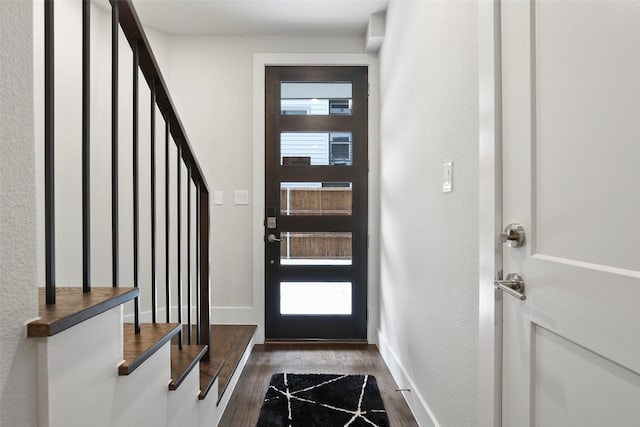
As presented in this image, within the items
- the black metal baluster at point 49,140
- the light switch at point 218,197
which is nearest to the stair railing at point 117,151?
the black metal baluster at point 49,140

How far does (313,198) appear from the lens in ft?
9.93

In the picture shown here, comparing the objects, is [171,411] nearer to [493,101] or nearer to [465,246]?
[465,246]

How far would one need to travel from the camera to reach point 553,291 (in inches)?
31.0

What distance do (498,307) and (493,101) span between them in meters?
0.58

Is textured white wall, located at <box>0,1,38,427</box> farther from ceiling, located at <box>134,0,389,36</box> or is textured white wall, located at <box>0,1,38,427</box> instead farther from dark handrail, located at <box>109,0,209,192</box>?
ceiling, located at <box>134,0,389,36</box>

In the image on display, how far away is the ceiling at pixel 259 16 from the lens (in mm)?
2598

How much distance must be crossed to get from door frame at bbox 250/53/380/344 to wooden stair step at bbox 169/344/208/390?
142 centimetres

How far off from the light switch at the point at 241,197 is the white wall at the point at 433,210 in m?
1.24

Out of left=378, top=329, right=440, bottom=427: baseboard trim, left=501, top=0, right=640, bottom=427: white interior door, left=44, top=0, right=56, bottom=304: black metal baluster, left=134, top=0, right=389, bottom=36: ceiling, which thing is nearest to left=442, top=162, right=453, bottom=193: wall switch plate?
left=501, top=0, right=640, bottom=427: white interior door

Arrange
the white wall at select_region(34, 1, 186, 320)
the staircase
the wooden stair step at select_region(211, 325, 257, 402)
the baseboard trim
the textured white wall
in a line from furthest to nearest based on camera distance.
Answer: the white wall at select_region(34, 1, 186, 320), the wooden stair step at select_region(211, 325, 257, 402), the baseboard trim, the staircase, the textured white wall

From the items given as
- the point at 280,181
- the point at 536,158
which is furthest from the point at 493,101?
the point at 280,181

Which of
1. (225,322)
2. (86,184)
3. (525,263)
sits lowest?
(225,322)

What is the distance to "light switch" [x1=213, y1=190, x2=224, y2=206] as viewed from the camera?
307 cm

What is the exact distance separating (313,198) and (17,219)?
8.07 ft
